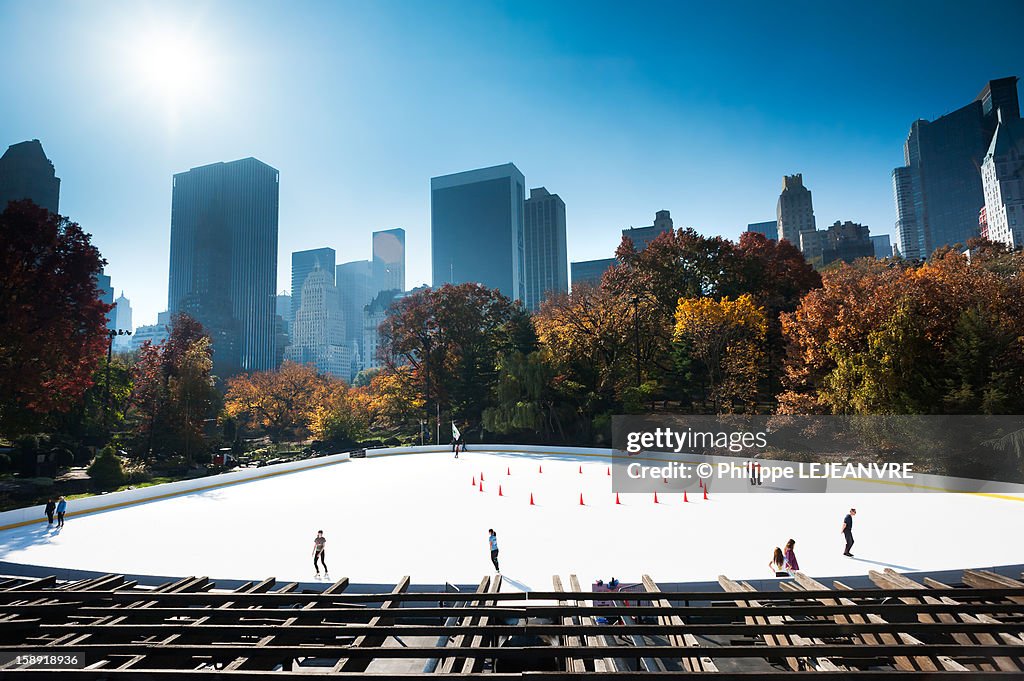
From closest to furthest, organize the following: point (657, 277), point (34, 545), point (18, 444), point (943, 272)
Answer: point (34, 545), point (943, 272), point (18, 444), point (657, 277)

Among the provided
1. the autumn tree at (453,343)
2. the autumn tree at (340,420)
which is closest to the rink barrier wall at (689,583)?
the autumn tree at (340,420)

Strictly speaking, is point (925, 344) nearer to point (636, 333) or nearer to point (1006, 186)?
point (636, 333)

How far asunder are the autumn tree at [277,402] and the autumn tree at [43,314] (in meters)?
28.6

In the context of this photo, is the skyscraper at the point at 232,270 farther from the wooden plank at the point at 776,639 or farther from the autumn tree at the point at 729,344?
the wooden plank at the point at 776,639

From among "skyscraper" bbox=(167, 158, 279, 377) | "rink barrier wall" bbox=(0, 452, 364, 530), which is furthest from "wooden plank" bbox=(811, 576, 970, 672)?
"skyscraper" bbox=(167, 158, 279, 377)

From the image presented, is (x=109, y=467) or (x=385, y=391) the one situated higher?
(x=385, y=391)

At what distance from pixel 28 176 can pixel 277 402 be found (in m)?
30.5

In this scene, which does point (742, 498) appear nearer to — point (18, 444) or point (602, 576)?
point (602, 576)

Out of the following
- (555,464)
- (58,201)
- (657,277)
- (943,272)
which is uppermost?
(58,201)

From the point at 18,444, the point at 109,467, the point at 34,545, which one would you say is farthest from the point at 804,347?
the point at 18,444

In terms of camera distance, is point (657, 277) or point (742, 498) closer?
point (742, 498)

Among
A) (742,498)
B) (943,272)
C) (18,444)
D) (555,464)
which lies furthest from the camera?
(555,464)

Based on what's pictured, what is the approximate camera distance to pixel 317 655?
434 cm

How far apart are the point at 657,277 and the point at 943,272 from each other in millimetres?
22005
